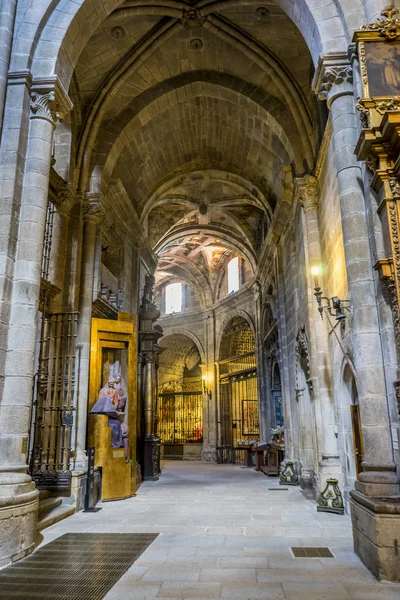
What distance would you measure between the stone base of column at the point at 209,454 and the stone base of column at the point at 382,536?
1813 centimetres

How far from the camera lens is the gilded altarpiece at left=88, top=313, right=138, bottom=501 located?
9070mm

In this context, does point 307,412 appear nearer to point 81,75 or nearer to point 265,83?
point 265,83

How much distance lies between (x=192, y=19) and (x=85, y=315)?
6611mm

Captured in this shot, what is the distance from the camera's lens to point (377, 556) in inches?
168

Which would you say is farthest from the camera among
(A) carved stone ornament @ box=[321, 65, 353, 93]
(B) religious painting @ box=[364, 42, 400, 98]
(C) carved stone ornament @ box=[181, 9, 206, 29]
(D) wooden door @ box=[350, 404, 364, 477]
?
(C) carved stone ornament @ box=[181, 9, 206, 29]

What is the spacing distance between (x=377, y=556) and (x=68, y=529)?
164 inches

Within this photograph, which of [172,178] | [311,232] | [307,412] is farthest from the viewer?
[172,178]

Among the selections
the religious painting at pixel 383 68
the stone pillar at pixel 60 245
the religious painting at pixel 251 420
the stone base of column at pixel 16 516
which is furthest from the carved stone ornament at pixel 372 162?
the religious painting at pixel 251 420

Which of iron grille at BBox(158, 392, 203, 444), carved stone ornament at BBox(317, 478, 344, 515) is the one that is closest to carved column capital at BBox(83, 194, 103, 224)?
carved stone ornament at BBox(317, 478, 344, 515)

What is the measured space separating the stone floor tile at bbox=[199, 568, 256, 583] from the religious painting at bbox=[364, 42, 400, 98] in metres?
5.15

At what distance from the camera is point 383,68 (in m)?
5.34

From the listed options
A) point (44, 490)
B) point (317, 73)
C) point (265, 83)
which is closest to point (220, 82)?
point (265, 83)

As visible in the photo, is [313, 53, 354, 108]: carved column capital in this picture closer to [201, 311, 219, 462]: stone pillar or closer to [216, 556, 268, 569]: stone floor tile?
[216, 556, 268, 569]: stone floor tile

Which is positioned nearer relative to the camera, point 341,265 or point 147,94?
point 341,265
